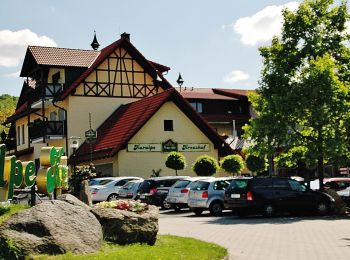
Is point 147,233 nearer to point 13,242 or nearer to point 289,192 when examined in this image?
point 13,242

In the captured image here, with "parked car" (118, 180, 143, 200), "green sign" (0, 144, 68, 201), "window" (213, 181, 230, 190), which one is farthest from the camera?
"parked car" (118, 180, 143, 200)

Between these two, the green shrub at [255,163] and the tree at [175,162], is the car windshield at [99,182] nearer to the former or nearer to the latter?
the tree at [175,162]

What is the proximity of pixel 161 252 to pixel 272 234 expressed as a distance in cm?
588

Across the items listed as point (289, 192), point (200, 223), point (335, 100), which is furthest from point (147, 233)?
point (335, 100)

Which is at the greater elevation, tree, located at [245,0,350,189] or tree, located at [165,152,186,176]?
tree, located at [245,0,350,189]

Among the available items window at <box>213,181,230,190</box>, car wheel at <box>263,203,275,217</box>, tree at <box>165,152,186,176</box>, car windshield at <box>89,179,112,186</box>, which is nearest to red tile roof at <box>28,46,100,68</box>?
tree at <box>165,152,186,176</box>

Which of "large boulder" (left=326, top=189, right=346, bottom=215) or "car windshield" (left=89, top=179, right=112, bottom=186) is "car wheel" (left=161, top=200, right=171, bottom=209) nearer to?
"car windshield" (left=89, top=179, right=112, bottom=186)

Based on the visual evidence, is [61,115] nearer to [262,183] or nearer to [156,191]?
[156,191]

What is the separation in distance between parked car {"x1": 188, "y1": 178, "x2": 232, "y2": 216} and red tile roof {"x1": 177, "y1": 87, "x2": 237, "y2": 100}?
39.9 meters

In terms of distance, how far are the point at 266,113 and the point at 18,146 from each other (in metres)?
35.3

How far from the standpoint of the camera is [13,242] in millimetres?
9062

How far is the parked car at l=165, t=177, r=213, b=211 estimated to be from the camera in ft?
83.0

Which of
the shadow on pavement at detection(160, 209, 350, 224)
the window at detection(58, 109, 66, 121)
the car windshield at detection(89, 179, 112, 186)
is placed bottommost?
the shadow on pavement at detection(160, 209, 350, 224)

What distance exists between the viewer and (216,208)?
77.8ft
